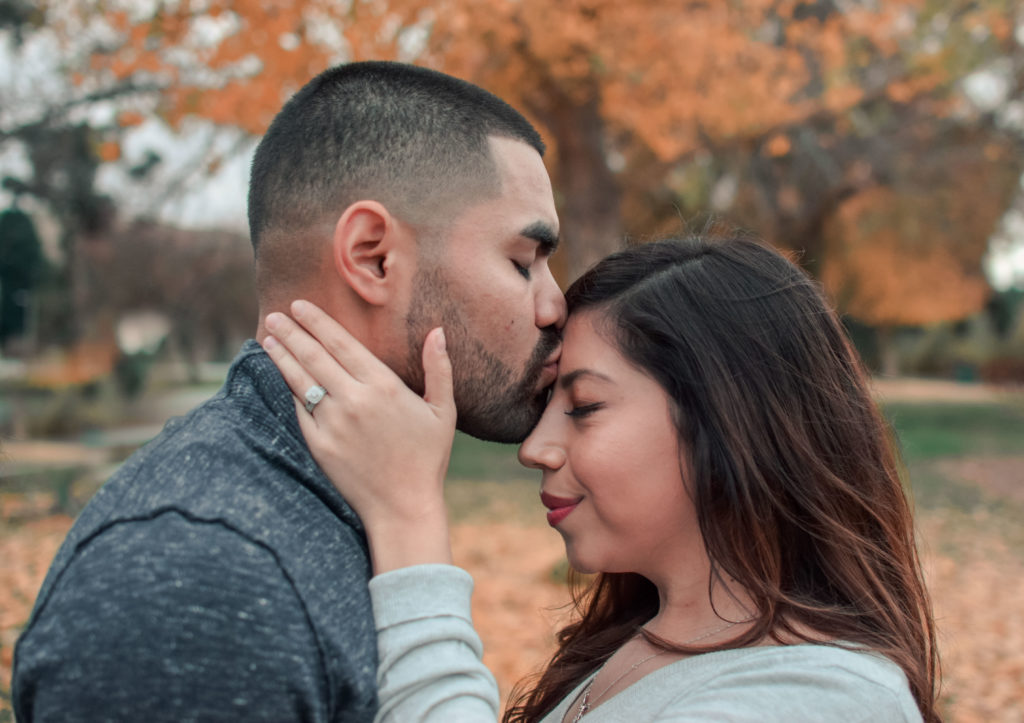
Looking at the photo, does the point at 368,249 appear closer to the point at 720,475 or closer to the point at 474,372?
the point at 474,372

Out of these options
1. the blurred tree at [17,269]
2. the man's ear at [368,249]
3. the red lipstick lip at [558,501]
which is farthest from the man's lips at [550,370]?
the blurred tree at [17,269]

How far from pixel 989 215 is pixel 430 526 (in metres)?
25.0

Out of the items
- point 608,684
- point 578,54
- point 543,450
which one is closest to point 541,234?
point 543,450

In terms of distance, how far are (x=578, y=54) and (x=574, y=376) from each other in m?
6.32

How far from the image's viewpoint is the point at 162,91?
7.73 meters

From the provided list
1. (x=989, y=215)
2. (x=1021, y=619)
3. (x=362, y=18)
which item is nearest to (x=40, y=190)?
(x=362, y=18)

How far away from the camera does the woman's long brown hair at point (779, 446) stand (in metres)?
1.85

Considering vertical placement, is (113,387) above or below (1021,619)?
below

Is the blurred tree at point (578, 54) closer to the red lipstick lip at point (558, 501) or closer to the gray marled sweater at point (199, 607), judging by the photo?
the red lipstick lip at point (558, 501)

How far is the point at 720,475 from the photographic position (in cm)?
188

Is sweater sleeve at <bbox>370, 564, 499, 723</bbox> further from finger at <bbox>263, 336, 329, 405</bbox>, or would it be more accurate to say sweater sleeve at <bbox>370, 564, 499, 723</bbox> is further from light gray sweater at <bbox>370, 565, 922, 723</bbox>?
finger at <bbox>263, 336, 329, 405</bbox>

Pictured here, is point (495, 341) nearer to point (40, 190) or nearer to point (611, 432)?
point (611, 432)

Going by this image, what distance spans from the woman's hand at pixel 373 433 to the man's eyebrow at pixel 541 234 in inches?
15.3

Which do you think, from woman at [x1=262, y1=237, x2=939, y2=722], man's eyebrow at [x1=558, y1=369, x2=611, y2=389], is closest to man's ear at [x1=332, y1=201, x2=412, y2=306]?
woman at [x1=262, y1=237, x2=939, y2=722]
